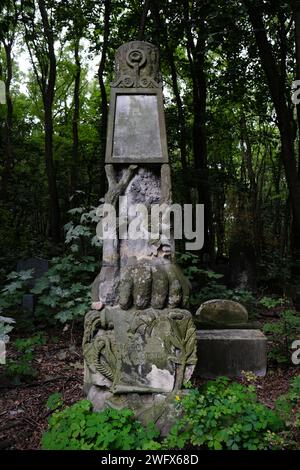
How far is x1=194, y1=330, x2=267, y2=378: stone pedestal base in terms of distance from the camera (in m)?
4.95

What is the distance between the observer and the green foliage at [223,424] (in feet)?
9.63

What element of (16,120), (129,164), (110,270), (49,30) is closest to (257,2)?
(129,164)

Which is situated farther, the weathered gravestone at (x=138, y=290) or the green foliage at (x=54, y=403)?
the green foliage at (x=54, y=403)

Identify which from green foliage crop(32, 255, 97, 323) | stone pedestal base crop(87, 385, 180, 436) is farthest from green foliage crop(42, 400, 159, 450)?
green foliage crop(32, 255, 97, 323)

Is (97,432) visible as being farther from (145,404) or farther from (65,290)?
(65,290)

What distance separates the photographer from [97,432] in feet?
10.1

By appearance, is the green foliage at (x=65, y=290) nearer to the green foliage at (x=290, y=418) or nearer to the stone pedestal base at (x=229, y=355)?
the stone pedestal base at (x=229, y=355)

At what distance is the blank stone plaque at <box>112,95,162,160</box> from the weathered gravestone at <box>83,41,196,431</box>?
0.01 metres

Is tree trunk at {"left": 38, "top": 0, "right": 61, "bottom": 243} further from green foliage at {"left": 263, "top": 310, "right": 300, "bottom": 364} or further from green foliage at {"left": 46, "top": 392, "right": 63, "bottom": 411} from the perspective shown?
green foliage at {"left": 46, "top": 392, "right": 63, "bottom": 411}

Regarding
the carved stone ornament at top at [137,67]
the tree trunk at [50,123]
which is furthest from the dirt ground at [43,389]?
the tree trunk at [50,123]

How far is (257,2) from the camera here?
6684 millimetres

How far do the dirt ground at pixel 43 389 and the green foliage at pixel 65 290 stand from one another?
51 centimetres
